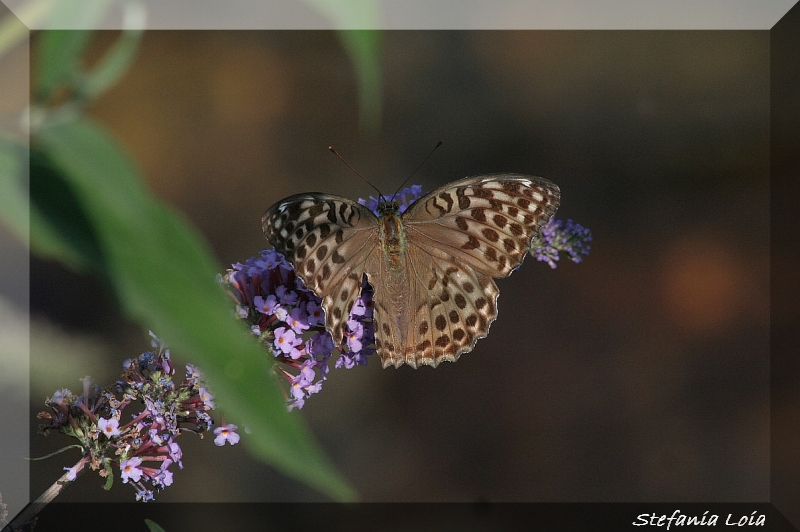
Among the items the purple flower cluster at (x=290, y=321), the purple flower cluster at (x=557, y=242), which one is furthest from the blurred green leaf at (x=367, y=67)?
the purple flower cluster at (x=290, y=321)

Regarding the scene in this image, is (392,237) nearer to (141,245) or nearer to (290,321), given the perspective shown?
(290,321)

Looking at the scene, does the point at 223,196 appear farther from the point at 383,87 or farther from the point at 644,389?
the point at 644,389

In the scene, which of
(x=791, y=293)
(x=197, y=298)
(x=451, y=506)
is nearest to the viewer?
(x=197, y=298)

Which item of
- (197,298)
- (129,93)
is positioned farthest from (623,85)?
(129,93)

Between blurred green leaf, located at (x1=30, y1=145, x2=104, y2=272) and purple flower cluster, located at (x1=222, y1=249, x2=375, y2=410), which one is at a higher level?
blurred green leaf, located at (x1=30, y1=145, x2=104, y2=272)

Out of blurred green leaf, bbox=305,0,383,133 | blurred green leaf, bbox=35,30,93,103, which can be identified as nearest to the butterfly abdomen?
blurred green leaf, bbox=305,0,383,133

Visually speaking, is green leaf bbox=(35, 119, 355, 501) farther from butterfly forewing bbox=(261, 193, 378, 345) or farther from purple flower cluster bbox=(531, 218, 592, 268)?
purple flower cluster bbox=(531, 218, 592, 268)

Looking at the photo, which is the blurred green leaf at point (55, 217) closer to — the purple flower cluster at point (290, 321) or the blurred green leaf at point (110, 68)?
the blurred green leaf at point (110, 68)
